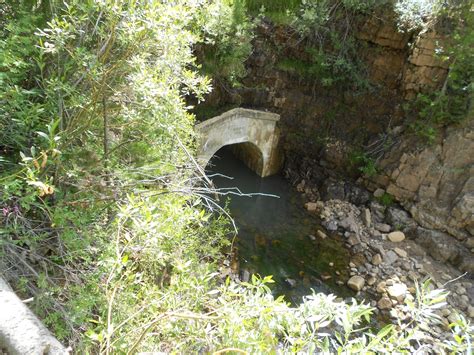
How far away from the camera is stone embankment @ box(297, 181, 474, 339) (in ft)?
23.5

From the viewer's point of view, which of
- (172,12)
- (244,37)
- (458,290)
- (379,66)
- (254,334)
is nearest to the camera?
(254,334)

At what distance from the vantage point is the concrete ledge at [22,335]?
1271 mm

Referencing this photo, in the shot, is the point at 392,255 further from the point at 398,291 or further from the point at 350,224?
the point at 350,224

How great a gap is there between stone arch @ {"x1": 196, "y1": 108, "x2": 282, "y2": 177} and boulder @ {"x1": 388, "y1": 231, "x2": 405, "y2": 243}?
4.17 meters

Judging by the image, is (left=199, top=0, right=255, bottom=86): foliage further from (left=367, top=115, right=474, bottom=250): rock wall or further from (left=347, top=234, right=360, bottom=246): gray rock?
(left=367, top=115, right=474, bottom=250): rock wall

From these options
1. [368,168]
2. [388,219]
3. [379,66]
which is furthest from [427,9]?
[388,219]

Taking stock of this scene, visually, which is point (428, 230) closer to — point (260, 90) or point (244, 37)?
point (260, 90)

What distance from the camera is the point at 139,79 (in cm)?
269

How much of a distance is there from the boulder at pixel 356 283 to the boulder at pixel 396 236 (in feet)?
5.81

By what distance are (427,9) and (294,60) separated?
366 cm

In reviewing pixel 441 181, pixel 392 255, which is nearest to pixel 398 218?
pixel 392 255

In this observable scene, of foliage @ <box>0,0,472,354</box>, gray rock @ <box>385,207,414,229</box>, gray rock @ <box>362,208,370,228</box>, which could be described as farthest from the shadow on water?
foliage @ <box>0,0,472,354</box>

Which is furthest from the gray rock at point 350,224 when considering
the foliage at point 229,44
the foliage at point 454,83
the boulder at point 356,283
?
the foliage at point 229,44

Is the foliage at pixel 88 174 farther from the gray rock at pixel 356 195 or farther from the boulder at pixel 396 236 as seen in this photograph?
the gray rock at pixel 356 195
